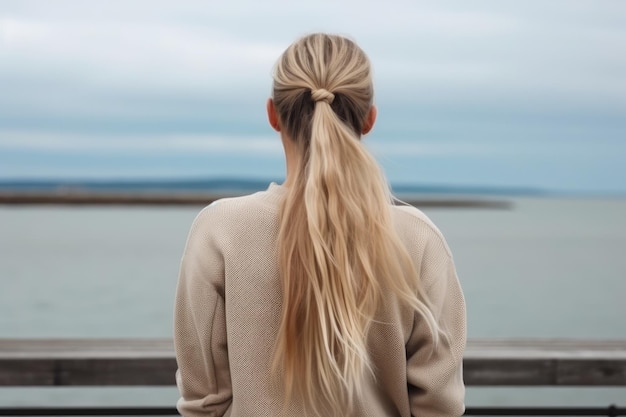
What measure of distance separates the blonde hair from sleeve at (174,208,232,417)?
141 mm

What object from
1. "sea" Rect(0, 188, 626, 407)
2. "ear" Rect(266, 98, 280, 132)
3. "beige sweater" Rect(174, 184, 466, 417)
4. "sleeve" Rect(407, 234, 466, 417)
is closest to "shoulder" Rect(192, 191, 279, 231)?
"beige sweater" Rect(174, 184, 466, 417)

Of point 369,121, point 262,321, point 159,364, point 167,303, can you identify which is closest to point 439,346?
point 262,321

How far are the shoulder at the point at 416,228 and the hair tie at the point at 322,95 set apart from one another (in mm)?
239

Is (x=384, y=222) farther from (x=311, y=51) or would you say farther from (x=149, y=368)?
(x=149, y=368)

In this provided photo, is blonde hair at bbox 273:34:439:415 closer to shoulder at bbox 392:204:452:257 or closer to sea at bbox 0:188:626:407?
shoulder at bbox 392:204:452:257

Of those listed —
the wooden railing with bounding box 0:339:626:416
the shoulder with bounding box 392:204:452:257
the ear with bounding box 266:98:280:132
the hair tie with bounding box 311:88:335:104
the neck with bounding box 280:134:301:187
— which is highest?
the hair tie with bounding box 311:88:335:104

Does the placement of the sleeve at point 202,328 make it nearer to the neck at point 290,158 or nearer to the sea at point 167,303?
the neck at point 290,158

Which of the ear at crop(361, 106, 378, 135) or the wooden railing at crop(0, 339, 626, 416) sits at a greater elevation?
the ear at crop(361, 106, 378, 135)

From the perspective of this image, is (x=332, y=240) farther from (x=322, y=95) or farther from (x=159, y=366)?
(x=159, y=366)

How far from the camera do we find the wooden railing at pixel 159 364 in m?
2.56

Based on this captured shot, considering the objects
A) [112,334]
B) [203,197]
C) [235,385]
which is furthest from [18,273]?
[235,385]

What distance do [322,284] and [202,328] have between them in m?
0.27

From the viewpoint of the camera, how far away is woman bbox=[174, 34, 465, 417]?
1578 mm

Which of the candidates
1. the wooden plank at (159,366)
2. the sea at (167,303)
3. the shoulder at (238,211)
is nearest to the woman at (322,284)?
the shoulder at (238,211)
